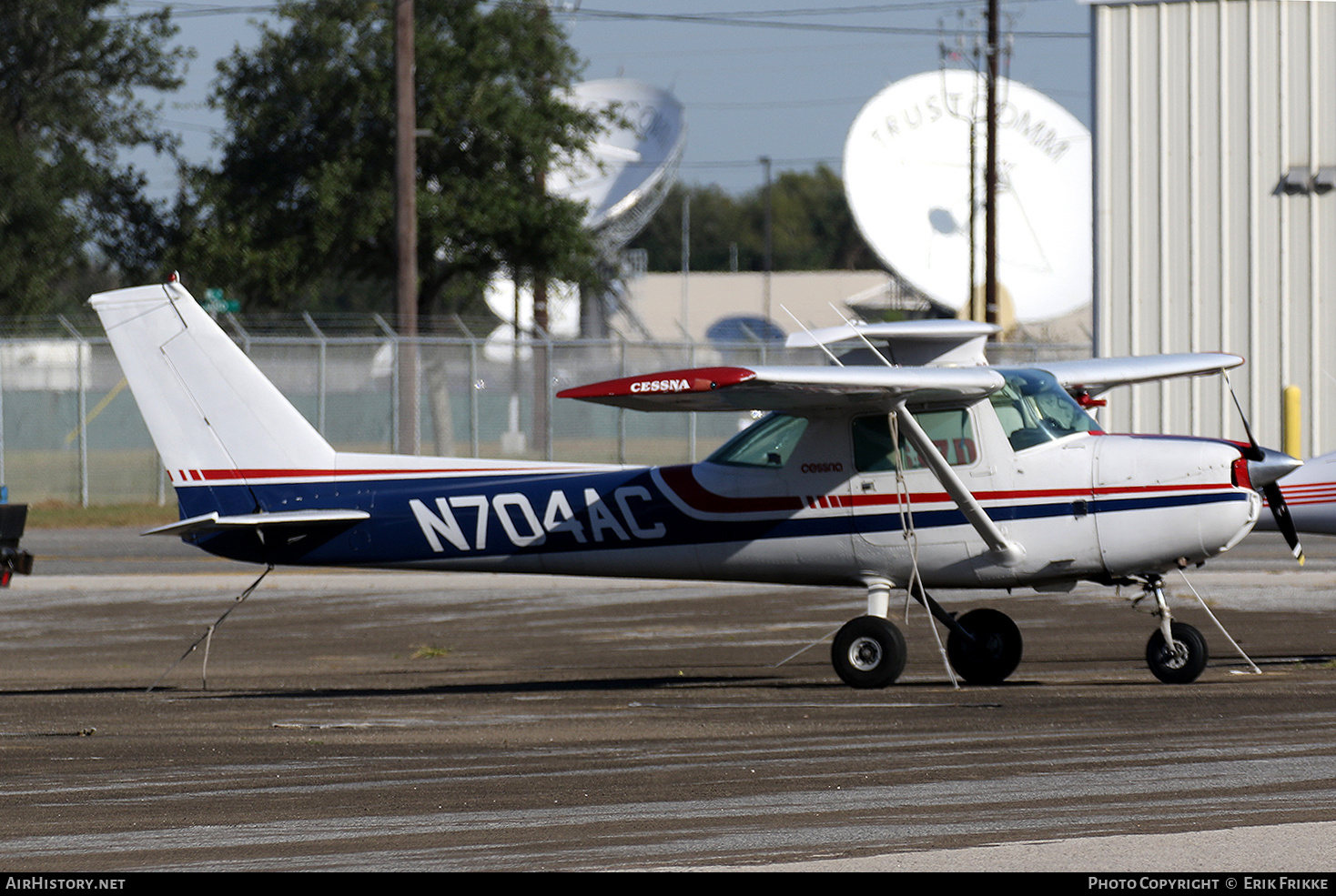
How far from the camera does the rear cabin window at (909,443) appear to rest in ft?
37.8

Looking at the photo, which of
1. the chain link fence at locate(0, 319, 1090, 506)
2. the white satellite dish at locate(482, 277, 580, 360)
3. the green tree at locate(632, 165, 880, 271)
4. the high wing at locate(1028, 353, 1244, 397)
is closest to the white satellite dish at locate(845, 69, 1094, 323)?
the white satellite dish at locate(482, 277, 580, 360)

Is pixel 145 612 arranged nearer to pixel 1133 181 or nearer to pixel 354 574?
→ pixel 354 574

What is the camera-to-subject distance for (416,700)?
11391 mm

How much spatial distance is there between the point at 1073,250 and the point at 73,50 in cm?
2918

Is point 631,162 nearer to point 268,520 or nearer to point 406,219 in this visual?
point 406,219

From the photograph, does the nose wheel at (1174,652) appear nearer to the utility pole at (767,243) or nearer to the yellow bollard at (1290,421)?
the yellow bollard at (1290,421)

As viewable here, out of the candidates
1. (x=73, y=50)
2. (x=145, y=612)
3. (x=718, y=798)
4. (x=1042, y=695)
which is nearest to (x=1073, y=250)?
(x=73, y=50)

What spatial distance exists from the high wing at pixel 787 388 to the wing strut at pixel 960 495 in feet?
0.65

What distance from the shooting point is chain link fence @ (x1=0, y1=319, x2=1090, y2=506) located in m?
30.6

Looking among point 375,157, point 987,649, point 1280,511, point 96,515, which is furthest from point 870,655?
point 375,157

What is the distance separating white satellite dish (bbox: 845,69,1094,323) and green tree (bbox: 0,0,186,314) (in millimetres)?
18811

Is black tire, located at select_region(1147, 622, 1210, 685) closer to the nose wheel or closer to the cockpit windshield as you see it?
the nose wheel

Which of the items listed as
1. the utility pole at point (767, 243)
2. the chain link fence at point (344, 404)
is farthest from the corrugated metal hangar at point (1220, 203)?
the utility pole at point (767, 243)

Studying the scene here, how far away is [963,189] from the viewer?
47094 millimetres
